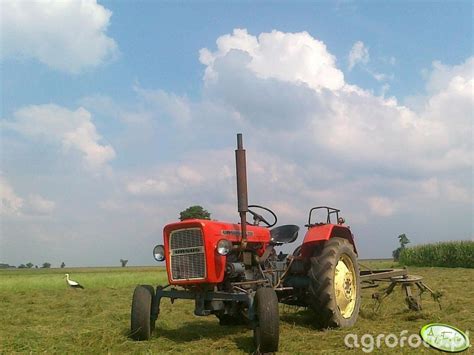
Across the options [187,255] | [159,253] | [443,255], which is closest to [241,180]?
[187,255]

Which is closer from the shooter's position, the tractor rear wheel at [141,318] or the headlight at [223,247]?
the headlight at [223,247]

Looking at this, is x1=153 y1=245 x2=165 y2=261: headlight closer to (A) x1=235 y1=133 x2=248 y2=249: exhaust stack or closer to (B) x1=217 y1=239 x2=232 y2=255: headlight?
(B) x1=217 y1=239 x2=232 y2=255: headlight

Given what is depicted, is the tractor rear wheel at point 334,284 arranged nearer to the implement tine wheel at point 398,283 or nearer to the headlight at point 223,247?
the implement tine wheel at point 398,283

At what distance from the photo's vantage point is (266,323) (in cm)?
506

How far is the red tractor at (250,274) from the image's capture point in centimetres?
572

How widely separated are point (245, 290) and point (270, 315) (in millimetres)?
848

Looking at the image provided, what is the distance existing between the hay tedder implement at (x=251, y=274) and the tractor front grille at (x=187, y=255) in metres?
0.01

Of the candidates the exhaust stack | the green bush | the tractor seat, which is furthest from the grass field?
the green bush

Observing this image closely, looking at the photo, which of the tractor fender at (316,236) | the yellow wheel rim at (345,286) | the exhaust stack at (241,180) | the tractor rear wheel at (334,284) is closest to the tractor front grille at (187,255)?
the exhaust stack at (241,180)

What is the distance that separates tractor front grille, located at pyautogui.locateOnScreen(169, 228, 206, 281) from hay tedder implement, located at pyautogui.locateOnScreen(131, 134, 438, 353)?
1 cm

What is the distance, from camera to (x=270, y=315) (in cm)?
512

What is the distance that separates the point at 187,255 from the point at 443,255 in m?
27.0

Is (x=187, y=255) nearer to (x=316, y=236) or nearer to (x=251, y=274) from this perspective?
(x=251, y=274)

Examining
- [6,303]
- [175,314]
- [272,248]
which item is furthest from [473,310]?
[6,303]
